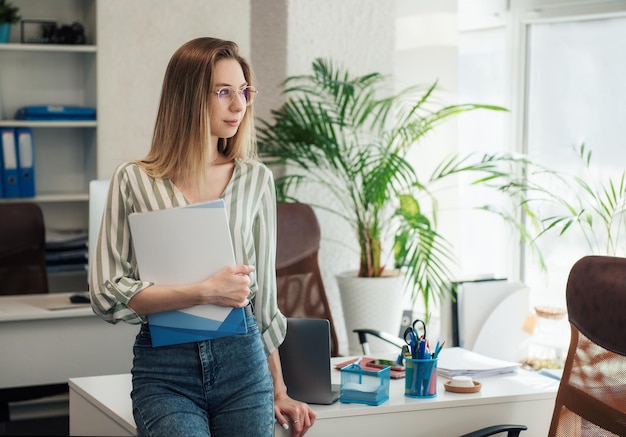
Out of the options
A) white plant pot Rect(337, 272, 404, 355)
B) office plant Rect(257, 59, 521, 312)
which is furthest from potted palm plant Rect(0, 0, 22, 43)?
white plant pot Rect(337, 272, 404, 355)

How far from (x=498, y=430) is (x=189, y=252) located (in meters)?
0.92

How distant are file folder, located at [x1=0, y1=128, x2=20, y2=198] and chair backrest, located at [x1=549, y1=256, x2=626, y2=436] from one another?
3052 millimetres

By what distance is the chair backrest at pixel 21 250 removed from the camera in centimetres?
376

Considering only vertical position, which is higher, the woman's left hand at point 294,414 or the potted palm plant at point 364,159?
the potted palm plant at point 364,159

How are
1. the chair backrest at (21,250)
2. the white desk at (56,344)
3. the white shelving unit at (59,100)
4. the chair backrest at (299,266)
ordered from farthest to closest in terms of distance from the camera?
the white shelving unit at (59,100)
the chair backrest at (21,250)
the chair backrest at (299,266)
the white desk at (56,344)

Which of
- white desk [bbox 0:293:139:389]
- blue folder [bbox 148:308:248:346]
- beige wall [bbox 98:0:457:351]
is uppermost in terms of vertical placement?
beige wall [bbox 98:0:457:351]

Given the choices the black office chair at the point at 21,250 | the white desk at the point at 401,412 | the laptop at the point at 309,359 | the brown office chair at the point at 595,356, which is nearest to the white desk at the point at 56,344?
the black office chair at the point at 21,250

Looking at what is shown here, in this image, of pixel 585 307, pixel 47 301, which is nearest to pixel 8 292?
pixel 47 301

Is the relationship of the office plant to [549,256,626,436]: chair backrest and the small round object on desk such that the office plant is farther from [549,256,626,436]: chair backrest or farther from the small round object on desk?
[549,256,626,436]: chair backrest

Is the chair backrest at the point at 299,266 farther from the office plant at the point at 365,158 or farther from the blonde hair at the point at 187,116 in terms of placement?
the blonde hair at the point at 187,116

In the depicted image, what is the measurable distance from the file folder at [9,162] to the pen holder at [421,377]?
2.79 metres

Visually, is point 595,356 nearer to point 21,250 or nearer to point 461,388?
point 461,388

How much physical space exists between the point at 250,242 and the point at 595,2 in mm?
2745

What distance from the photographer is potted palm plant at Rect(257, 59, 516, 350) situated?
3971mm
